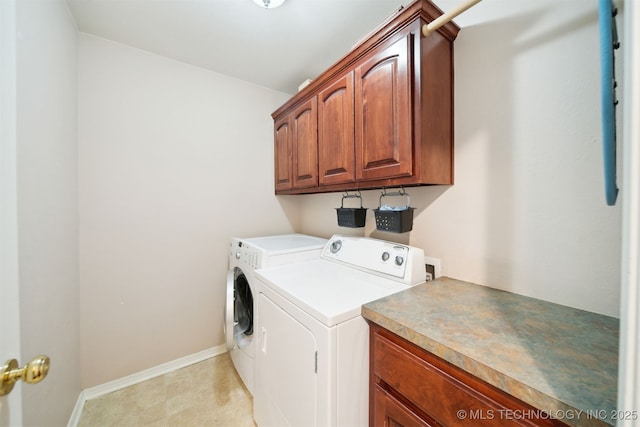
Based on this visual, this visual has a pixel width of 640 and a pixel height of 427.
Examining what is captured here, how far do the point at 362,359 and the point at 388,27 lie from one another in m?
1.53

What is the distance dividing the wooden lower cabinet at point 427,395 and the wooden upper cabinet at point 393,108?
0.72 m

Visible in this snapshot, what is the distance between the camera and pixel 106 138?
1.63m

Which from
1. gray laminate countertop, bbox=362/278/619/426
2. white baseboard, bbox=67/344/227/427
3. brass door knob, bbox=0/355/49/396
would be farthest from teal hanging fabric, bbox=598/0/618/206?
white baseboard, bbox=67/344/227/427

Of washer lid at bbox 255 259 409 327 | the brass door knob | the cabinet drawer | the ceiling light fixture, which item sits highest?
the ceiling light fixture

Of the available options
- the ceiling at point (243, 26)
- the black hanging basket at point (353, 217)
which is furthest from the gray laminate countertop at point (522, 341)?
the ceiling at point (243, 26)

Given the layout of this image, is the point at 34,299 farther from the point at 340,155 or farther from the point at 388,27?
the point at 388,27

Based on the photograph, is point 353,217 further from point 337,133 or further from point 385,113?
point 385,113

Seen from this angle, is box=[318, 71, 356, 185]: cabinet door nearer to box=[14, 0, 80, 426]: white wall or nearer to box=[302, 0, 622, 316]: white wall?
box=[302, 0, 622, 316]: white wall

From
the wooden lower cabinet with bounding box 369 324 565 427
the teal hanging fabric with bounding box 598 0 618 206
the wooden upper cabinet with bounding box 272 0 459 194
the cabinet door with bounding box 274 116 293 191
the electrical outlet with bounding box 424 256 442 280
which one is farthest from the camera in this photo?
the cabinet door with bounding box 274 116 293 191

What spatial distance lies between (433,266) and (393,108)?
0.89 meters

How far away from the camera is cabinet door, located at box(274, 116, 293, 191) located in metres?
2.02

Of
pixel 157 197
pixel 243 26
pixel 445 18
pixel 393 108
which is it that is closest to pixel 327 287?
pixel 393 108

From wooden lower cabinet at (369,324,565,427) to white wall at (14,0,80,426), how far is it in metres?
1.34

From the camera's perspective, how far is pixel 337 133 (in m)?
1.49
